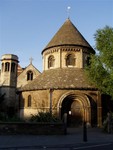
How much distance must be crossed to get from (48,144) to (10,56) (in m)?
30.9

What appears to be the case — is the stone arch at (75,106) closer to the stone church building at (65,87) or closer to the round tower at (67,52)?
the stone church building at (65,87)

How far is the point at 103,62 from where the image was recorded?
92.4 ft

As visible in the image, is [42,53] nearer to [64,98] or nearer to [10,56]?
[10,56]

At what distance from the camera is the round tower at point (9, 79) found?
43.4m

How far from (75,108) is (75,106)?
0.75 feet

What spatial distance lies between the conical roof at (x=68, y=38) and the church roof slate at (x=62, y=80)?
11.7ft

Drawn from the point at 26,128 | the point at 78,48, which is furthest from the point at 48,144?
the point at 78,48

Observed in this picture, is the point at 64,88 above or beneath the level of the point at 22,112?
above

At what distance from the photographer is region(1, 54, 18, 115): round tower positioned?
143ft

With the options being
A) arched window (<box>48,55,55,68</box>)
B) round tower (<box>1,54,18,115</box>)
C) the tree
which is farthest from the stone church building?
round tower (<box>1,54,18,115</box>)

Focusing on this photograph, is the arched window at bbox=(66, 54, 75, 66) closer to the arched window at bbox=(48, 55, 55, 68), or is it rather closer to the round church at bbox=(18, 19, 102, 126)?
the round church at bbox=(18, 19, 102, 126)

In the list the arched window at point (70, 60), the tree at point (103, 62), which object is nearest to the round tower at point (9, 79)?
the arched window at point (70, 60)

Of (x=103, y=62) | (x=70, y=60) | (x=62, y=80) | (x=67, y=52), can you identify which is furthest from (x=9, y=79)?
(x=103, y=62)

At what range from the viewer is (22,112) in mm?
33312
